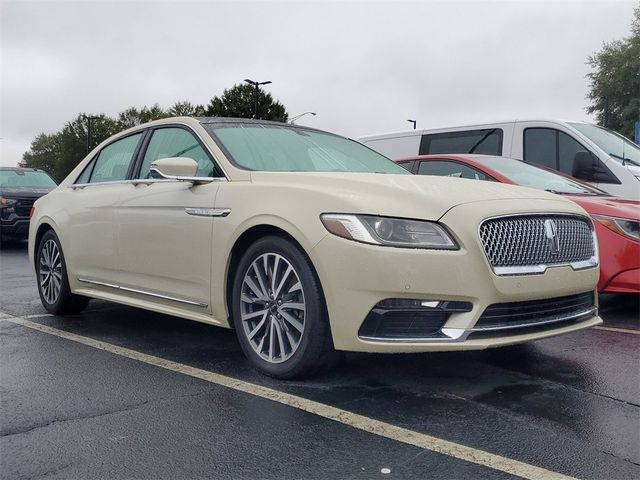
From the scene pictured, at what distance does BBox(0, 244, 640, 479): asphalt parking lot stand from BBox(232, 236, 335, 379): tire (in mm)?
137

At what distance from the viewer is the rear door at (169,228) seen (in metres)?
4.09

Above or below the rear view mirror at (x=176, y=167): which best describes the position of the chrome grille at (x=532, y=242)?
below

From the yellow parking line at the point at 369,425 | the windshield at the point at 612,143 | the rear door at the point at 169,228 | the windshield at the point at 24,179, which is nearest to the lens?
the yellow parking line at the point at 369,425

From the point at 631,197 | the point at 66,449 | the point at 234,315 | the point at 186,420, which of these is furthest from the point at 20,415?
the point at 631,197

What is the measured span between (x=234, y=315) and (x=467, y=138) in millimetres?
6381

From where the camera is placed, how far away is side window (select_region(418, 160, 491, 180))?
21.0ft

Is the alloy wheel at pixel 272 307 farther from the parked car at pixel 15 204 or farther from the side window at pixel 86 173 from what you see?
the parked car at pixel 15 204

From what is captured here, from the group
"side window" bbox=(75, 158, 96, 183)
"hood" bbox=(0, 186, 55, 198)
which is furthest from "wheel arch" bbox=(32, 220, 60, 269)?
"hood" bbox=(0, 186, 55, 198)

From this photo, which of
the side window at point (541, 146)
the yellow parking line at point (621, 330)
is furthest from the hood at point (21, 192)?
the yellow parking line at point (621, 330)

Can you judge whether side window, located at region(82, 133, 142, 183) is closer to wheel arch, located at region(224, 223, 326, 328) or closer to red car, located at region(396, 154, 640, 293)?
wheel arch, located at region(224, 223, 326, 328)

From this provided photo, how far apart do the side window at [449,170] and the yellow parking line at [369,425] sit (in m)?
3.36

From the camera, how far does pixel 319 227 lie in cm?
339

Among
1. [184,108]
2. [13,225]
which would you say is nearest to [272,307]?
[13,225]

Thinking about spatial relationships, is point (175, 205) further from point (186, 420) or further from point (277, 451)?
point (277, 451)
